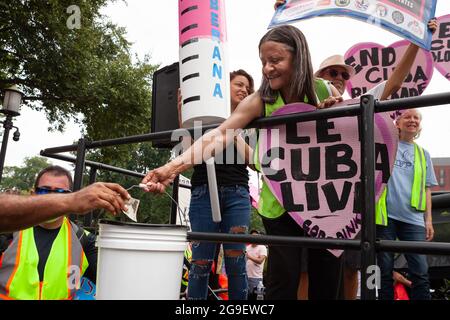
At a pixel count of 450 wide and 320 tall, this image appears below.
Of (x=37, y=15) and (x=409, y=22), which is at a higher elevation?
(x=37, y=15)

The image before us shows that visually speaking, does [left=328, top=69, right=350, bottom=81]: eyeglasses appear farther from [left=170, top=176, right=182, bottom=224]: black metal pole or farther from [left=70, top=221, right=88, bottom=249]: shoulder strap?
[left=70, top=221, right=88, bottom=249]: shoulder strap

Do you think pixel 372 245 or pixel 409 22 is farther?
pixel 409 22


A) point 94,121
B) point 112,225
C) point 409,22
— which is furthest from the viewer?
point 94,121

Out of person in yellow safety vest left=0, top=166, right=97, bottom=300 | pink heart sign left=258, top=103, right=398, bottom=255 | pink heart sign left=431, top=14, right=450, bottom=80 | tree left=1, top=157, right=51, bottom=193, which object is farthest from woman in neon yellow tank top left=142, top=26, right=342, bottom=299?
tree left=1, top=157, right=51, bottom=193

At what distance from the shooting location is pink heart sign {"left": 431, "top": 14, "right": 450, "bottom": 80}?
10.8 ft

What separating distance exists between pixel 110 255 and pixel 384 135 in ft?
3.67

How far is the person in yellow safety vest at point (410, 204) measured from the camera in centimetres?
296

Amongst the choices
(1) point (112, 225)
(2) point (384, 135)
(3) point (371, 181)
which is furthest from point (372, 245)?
(1) point (112, 225)

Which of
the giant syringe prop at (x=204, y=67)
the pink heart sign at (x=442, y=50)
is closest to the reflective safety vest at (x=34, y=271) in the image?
the giant syringe prop at (x=204, y=67)

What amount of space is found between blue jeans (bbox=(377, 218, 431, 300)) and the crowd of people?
630 mm

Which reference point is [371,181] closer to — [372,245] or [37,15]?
[372,245]

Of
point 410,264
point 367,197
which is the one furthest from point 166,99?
point 367,197

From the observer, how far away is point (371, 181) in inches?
63.2

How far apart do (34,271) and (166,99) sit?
2090 millimetres
